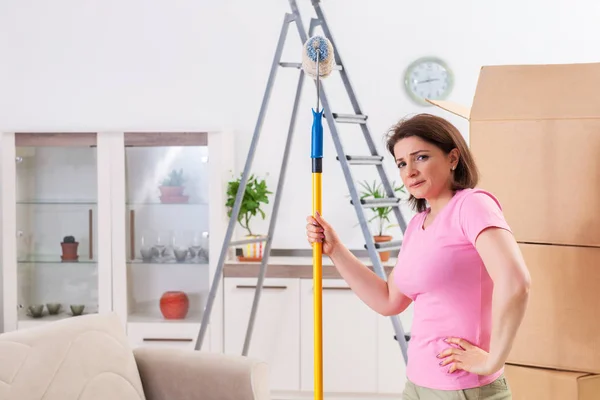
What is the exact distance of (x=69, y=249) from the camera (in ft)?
14.0

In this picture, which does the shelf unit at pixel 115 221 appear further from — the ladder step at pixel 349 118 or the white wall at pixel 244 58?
the ladder step at pixel 349 118

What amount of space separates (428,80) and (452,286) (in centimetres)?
292

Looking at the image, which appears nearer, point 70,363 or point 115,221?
point 70,363

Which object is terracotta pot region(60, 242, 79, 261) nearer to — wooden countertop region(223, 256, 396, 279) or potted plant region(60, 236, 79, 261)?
potted plant region(60, 236, 79, 261)

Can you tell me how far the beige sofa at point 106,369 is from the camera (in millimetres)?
2002

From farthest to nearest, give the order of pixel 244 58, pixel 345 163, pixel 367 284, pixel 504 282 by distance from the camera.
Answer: pixel 244 58 → pixel 345 163 → pixel 367 284 → pixel 504 282

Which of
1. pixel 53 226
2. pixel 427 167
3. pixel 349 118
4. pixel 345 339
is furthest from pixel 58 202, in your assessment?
pixel 427 167

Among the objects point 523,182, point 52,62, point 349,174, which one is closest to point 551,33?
point 349,174

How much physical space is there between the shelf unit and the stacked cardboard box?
2.25m

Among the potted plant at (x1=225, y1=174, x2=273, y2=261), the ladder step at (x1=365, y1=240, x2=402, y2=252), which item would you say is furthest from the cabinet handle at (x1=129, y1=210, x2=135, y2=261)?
the ladder step at (x1=365, y1=240, x2=402, y2=252)

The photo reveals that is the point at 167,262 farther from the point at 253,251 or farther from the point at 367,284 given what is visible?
the point at 367,284

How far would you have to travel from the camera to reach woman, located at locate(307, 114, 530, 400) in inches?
54.6

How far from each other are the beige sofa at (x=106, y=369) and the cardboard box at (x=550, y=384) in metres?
0.73

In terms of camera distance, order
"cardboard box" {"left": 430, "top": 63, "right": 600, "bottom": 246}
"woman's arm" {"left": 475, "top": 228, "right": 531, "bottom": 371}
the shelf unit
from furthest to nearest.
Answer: the shelf unit, "cardboard box" {"left": 430, "top": 63, "right": 600, "bottom": 246}, "woman's arm" {"left": 475, "top": 228, "right": 531, "bottom": 371}
